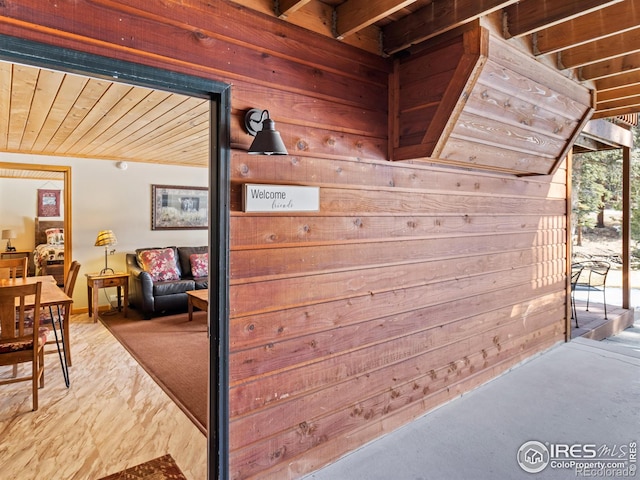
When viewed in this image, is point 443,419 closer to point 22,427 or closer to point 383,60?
point 383,60

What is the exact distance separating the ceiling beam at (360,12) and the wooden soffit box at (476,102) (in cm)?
41

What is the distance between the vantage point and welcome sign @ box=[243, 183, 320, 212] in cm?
176

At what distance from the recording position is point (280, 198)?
1857 millimetres

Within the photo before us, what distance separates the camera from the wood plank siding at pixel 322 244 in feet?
5.32

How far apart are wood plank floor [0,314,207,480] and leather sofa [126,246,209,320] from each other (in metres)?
1.67

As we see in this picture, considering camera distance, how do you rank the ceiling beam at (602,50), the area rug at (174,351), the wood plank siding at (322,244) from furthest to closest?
the area rug at (174,351), the ceiling beam at (602,50), the wood plank siding at (322,244)

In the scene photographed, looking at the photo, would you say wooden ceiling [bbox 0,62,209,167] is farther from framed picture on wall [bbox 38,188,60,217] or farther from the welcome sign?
framed picture on wall [bbox 38,188,60,217]

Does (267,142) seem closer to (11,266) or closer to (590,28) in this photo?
(590,28)

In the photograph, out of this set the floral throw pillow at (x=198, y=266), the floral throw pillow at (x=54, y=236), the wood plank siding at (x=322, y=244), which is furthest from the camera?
the floral throw pillow at (x=54, y=236)

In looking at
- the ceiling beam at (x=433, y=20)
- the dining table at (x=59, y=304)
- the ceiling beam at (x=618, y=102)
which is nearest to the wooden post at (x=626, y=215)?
the ceiling beam at (x=618, y=102)

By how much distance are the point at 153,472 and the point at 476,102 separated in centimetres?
262

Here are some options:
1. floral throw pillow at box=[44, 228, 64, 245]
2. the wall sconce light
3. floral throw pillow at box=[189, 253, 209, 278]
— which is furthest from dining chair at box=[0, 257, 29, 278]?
floral throw pillow at box=[44, 228, 64, 245]

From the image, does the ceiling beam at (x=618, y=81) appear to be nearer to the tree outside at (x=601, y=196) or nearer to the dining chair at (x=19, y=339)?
the dining chair at (x=19, y=339)

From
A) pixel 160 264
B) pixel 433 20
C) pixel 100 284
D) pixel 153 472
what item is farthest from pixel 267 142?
pixel 100 284
